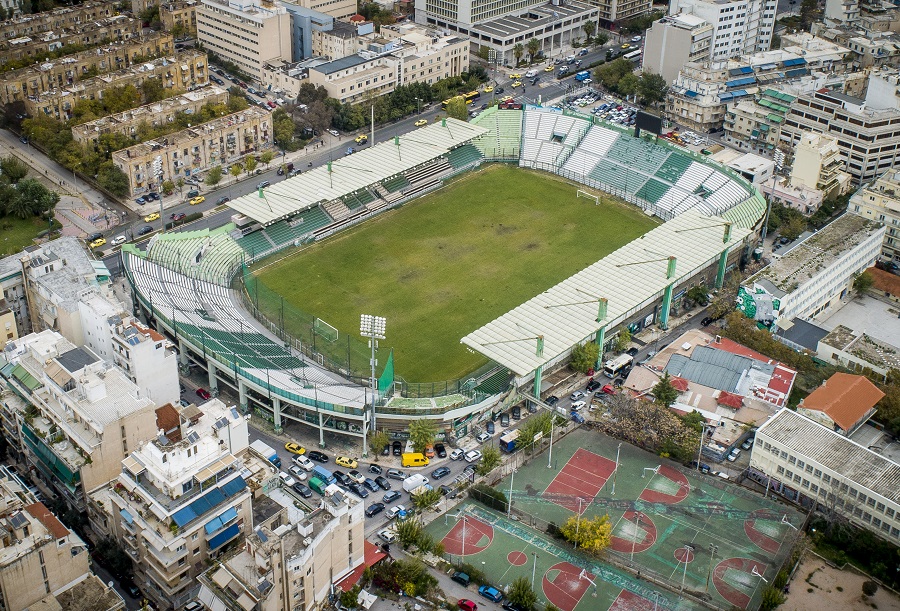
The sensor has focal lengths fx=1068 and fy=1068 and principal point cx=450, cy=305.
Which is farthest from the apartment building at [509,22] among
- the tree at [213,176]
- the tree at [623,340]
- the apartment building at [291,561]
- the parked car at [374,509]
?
the apartment building at [291,561]

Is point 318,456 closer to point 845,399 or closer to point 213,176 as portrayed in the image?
point 845,399

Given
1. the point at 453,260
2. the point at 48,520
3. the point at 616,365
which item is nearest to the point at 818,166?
the point at 616,365

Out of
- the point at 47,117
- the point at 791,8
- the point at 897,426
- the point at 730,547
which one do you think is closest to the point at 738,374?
the point at 897,426

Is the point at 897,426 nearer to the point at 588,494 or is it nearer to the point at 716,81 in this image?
the point at 588,494

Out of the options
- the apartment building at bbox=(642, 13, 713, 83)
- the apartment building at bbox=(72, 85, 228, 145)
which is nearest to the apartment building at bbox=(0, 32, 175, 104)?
the apartment building at bbox=(72, 85, 228, 145)

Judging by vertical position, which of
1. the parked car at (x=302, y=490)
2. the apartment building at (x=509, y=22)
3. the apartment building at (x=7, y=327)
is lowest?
the parked car at (x=302, y=490)

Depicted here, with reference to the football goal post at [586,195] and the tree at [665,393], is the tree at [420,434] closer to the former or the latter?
the tree at [665,393]
